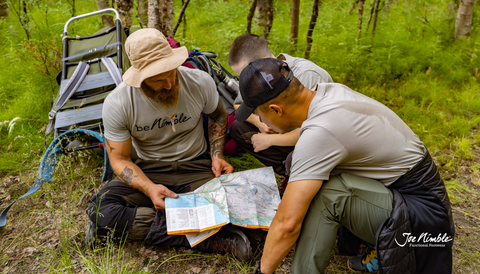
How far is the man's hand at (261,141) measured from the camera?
2664mm

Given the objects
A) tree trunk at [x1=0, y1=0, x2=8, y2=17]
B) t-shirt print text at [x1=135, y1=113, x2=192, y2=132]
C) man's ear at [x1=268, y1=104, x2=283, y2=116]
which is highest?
man's ear at [x1=268, y1=104, x2=283, y2=116]

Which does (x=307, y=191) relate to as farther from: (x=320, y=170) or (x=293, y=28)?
(x=293, y=28)

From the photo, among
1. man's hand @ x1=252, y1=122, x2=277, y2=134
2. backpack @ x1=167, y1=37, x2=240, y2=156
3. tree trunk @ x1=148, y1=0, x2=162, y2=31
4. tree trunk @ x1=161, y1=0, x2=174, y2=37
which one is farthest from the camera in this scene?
tree trunk @ x1=161, y1=0, x2=174, y2=37

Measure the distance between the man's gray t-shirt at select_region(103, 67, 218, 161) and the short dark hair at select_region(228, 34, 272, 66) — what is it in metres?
0.36

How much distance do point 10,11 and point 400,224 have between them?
8675 millimetres

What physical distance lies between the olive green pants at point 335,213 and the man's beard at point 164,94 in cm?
146

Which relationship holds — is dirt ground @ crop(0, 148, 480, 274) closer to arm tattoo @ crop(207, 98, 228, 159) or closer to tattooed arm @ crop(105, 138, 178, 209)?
tattooed arm @ crop(105, 138, 178, 209)

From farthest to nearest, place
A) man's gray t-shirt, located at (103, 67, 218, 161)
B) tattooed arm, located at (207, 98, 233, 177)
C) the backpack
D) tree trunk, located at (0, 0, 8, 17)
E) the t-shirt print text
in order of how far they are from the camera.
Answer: tree trunk, located at (0, 0, 8, 17)
the backpack
tattooed arm, located at (207, 98, 233, 177)
the t-shirt print text
man's gray t-shirt, located at (103, 67, 218, 161)

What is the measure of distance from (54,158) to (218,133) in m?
1.62

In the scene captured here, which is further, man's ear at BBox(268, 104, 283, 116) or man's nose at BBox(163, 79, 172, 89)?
man's nose at BBox(163, 79, 172, 89)

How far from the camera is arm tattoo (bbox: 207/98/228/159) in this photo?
9.77 ft

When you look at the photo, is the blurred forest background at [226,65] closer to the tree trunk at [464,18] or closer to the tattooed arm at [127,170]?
the tree trunk at [464,18]

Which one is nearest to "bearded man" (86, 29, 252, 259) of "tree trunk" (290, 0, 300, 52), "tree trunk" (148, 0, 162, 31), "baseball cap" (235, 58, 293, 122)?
"baseball cap" (235, 58, 293, 122)

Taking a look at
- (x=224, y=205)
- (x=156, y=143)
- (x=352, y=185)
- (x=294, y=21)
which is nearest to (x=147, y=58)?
(x=156, y=143)
